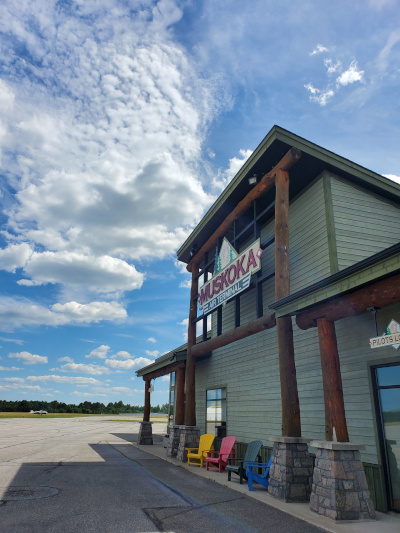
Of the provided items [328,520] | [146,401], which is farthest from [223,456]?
[146,401]

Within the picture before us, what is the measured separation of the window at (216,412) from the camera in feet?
49.9

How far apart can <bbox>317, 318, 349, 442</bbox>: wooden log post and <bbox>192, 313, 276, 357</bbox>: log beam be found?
2.46 metres

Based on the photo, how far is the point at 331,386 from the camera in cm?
741

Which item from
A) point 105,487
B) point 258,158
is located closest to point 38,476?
point 105,487

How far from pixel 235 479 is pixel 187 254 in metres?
10.1

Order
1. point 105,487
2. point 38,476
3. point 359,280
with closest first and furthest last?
point 359,280
point 105,487
point 38,476

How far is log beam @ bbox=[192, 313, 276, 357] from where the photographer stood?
34.3 ft

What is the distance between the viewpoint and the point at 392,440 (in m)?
7.46

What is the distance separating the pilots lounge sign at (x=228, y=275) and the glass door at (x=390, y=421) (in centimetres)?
459

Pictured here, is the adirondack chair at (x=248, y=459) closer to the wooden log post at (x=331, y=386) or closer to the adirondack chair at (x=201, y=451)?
the adirondack chair at (x=201, y=451)

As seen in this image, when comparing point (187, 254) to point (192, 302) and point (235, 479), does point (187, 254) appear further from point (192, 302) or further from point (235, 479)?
point (235, 479)

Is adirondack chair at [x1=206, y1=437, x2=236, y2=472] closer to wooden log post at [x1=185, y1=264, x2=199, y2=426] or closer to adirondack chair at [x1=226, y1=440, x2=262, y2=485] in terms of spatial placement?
A: adirondack chair at [x1=226, y1=440, x2=262, y2=485]

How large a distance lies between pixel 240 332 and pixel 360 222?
15.3 ft

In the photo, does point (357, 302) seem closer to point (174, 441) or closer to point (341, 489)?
point (341, 489)
